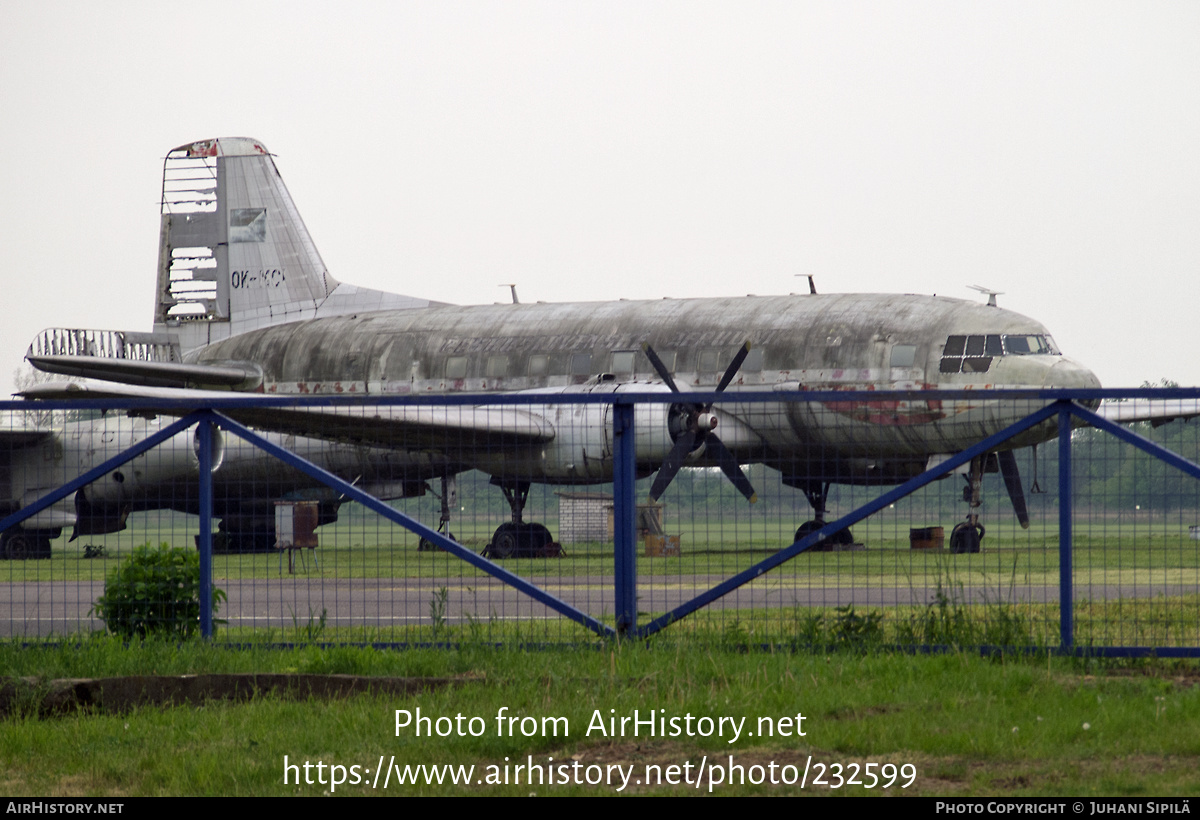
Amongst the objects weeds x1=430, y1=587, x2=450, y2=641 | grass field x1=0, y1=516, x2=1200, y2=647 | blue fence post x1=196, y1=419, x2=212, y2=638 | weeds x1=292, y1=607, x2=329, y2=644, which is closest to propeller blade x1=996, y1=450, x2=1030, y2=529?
grass field x1=0, y1=516, x2=1200, y2=647

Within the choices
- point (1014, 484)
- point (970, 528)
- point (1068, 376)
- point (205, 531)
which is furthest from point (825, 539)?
point (1068, 376)

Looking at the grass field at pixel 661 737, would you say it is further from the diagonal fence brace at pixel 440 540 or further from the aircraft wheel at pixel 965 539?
the aircraft wheel at pixel 965 539

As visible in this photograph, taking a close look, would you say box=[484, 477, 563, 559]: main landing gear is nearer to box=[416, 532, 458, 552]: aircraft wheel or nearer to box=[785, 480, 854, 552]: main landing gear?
box=[416, 532, 458, 552]: aircraft wheel

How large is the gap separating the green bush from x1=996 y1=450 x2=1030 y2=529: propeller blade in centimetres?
480

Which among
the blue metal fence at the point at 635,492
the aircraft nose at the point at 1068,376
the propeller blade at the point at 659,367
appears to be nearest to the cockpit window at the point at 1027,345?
the aircraft nose at the point at 1068,376

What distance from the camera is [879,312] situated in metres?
21.3

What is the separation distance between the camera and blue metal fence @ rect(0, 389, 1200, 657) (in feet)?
22.9

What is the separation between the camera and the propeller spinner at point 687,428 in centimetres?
830

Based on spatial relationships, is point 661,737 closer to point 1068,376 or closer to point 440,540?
point 440,540

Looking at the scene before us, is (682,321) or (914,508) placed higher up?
(682,321)

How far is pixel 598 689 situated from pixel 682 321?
1729 centimetres

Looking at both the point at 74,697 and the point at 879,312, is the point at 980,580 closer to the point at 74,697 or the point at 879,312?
the point at 74,697

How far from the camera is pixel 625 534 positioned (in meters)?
7.38
